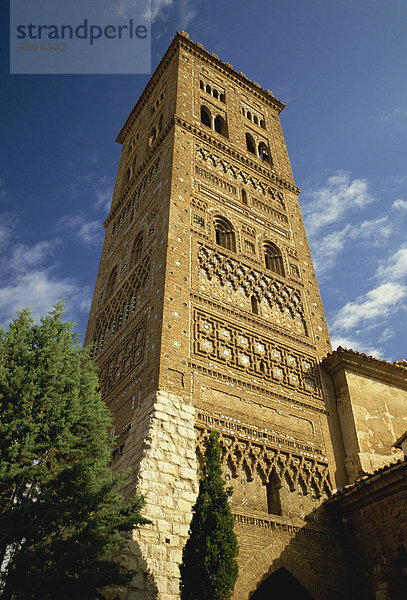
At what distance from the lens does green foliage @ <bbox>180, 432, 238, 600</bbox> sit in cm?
593

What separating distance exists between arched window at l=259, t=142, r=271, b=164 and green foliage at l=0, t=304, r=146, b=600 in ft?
40.9

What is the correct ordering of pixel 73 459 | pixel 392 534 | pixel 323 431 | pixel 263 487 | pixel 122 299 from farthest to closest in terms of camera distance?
pixel 122 299, pixel 323 431, pixel 263 487, pixel 392 534, pixel 73 459

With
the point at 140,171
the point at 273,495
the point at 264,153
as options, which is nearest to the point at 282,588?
the point at 273,495

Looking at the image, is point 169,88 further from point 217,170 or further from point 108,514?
A: point 108,514

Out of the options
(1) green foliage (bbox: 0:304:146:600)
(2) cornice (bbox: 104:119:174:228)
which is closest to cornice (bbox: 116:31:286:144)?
(2) cornice (bbox: 104:119:174:228)

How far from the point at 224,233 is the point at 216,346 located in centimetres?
402

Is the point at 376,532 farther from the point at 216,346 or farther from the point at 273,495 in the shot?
the point at 216,346

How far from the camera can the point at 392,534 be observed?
8320mm

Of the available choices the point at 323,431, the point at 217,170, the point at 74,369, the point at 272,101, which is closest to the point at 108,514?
the point at 74,369

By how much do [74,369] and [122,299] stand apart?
592 centimetres

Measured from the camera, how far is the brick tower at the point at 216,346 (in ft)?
26.6

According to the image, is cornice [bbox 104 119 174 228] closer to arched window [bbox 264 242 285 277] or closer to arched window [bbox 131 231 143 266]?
arched window [bbox 131 231 143 266]

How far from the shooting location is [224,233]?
13.3 m

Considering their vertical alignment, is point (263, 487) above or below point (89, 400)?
below
